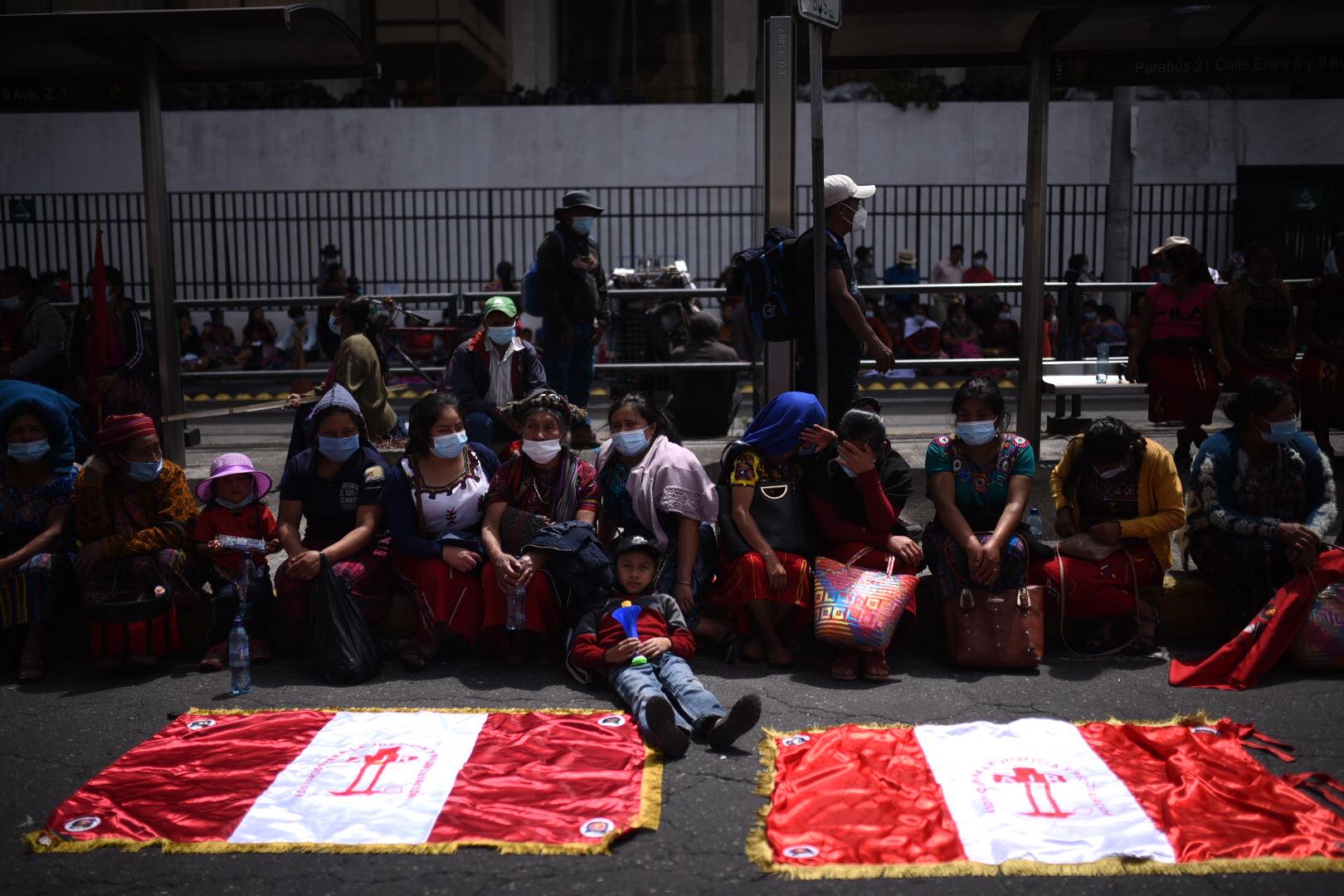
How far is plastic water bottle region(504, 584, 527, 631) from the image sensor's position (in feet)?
18.9

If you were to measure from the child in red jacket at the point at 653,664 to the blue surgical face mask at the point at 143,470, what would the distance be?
196 cm

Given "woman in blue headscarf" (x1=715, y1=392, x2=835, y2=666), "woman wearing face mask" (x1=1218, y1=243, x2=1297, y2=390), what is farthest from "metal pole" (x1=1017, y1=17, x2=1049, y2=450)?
"woman in blue headscarf" (x1=715, y1=392, x2=835, y2=666)

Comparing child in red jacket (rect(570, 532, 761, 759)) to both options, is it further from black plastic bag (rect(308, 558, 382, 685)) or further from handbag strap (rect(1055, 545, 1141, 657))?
handbag strap (rect(1055, 545, 1141, 657))

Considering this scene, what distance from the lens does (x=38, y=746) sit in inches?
195

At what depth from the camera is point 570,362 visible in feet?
29.5

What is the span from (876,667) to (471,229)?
1520 cm

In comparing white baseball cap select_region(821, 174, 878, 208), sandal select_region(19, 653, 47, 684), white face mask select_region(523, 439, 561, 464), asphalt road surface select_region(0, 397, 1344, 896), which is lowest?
asphalt road surface select_region(0, 397, 1344, 896)

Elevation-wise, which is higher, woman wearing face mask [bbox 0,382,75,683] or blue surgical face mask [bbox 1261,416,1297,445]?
blue surgical face mask [bbox 1261,416,1297,445]

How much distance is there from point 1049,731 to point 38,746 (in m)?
3.60

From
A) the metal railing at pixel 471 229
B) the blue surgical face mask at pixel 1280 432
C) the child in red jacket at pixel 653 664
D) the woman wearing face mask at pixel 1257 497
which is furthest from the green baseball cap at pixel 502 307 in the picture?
the metal railing at pixel 471 229

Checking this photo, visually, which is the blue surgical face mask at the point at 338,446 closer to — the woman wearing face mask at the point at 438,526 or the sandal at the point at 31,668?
the woman wearing face mask at the point at 438,526

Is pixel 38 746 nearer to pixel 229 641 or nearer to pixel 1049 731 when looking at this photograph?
pixel 229 641

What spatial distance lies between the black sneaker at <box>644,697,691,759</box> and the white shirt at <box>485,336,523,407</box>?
11.1 ft

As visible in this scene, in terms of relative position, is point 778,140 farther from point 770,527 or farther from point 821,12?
point 770,527
